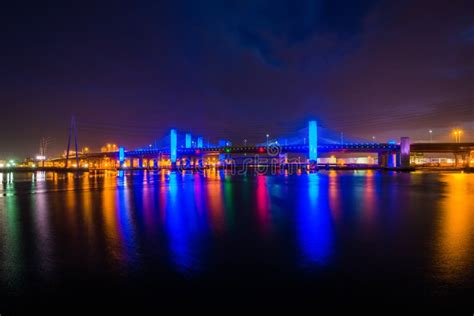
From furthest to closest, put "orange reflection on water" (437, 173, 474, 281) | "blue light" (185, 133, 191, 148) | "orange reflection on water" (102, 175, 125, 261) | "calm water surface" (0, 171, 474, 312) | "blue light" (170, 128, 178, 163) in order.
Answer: "blue light" (185, 133, 191, 148), "blue light" (170, 128, 178, 163), "orange reflection on water" (102, 175, 125, 261), "orange reflection on water" (437, 173, 474, 281), "calm water surface" (0, 171, 474, 312)

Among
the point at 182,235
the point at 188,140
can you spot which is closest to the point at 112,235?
the point at 182,235

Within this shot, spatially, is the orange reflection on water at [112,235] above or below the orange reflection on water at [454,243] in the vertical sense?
above

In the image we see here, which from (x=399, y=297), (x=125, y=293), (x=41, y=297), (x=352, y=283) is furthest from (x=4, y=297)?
(x=399, y=297)

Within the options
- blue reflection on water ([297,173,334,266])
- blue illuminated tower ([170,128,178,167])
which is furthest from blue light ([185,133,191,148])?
blue reflection on water ([297,173,334,266])

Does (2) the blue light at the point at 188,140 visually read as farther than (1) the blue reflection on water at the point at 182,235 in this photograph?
Yes

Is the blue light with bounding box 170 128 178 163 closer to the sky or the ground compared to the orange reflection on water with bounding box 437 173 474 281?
closer to the sky

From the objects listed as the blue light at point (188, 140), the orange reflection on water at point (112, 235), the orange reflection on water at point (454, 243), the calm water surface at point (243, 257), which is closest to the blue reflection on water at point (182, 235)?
the calm water surface at point (243, 257)

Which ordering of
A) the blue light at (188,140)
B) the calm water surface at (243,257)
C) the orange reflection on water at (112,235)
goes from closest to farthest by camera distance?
the calm water surface at (243,257) < the orange reflection on water at (112,235) < the blue light at (188,140)

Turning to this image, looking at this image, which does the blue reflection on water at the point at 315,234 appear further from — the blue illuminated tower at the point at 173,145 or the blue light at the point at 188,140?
the blue light at the point at 188,140

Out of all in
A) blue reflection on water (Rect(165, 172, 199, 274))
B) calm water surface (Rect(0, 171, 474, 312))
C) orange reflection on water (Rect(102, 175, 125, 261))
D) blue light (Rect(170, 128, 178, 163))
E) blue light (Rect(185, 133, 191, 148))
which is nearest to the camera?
calm water surface (Rect(0, 171, 474, 312))

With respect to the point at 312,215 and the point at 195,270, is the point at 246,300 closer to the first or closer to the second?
the point at 195,270

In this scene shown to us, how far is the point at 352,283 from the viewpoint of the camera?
5535 mm

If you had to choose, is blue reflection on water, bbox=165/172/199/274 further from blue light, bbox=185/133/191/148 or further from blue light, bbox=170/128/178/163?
blue light, bbox=185/133/191/148

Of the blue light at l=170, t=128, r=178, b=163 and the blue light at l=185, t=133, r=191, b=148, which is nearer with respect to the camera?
the blue light at l=170, t=128, r=178, b=163
